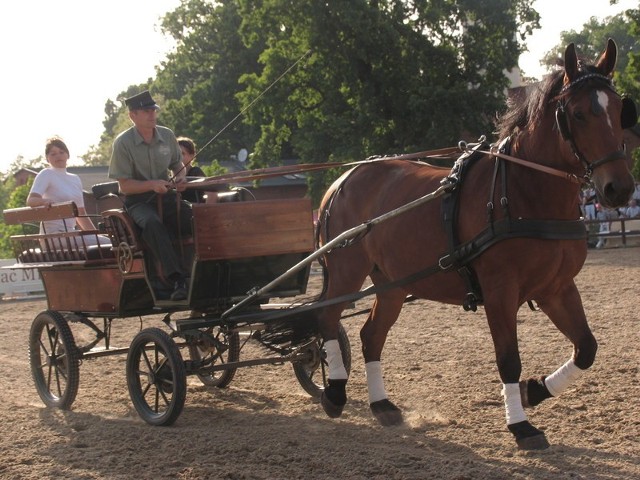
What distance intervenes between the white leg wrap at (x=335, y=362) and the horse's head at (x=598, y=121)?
2.36m

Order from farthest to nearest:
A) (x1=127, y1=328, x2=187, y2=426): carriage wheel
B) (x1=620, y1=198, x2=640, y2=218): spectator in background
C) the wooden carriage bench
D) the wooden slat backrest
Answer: (x1=620, y1=198, x2=640, y2=218): spectator in background, the wooden carriage bench, the wooden slat backrest, (x1=127, y1=328, x2=187, y2=426): carriage wheel

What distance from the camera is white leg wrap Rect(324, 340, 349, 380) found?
6.82 metres

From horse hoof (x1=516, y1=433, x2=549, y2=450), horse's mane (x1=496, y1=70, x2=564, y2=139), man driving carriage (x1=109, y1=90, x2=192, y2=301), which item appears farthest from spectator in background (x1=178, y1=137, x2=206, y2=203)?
horse hoof (x1=516, y1=433, x2=549, y2=450)

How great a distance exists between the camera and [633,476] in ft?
15.8

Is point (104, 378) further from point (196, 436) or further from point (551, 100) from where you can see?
point (551, 100)

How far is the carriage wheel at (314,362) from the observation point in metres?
7.38

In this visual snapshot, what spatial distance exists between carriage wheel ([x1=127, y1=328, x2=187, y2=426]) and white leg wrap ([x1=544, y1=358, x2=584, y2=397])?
7.90ft

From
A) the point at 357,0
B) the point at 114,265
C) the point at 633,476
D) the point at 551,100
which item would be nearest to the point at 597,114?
the point at 551,100

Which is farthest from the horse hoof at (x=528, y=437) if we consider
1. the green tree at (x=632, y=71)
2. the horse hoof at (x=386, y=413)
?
the green tree at (x=632, y=71)

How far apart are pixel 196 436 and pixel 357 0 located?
25.8 m

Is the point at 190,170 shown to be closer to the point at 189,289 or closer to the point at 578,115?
the point at 189,289

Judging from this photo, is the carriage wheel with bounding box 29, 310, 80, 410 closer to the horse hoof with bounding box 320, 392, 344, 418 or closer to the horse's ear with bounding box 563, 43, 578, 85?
the horse hoof with bounding box 320, 392, 344, 418

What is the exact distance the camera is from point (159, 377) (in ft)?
23.2

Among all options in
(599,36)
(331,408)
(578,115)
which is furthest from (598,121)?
(599,36)
